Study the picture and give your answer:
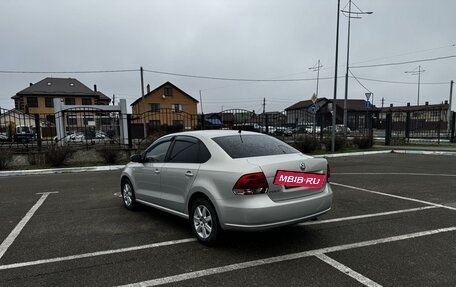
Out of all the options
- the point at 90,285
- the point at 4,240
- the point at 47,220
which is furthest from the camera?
the point at 47,220

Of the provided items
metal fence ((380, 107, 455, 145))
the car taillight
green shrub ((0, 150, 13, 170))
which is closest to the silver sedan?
the car taillight

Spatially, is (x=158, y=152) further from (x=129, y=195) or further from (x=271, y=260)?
(x=271, y=260)

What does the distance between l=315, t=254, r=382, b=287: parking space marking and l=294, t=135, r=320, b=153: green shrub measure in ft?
45.5

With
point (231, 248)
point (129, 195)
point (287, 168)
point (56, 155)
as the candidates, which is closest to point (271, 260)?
point (231, 248)

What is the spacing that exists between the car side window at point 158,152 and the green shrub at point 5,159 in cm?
967

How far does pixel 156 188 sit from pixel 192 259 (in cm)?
178

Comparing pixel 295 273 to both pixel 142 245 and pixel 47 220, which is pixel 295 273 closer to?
pixel 142 245

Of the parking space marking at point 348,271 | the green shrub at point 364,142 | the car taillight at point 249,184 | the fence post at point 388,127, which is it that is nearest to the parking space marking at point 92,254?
the car taillight at point 249,184

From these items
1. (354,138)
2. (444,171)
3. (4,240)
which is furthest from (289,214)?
(354,138)

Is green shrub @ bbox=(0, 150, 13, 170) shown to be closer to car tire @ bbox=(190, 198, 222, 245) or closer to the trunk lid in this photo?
car tire @ bbox=(190, 198, 222, 245)

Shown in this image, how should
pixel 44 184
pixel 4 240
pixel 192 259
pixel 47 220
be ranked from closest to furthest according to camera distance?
1. pixel 192 259
2. pixel 4 240
3. pixel 47 220
4. pixel 44 184

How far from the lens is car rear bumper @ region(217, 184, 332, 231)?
4.09m

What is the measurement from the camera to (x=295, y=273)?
3.82m

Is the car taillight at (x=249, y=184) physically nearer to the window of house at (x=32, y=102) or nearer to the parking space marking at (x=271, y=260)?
the parking space marking at (x=271, y=260)
